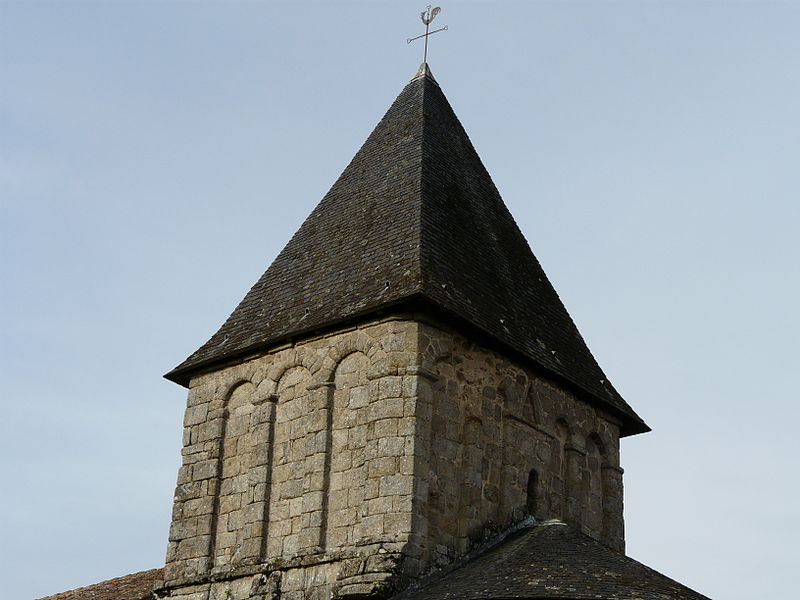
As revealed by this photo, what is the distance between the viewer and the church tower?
44.9 ft

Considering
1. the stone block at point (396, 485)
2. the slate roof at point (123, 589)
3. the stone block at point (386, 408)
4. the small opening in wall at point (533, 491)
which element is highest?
the stone block at point (386, 408)

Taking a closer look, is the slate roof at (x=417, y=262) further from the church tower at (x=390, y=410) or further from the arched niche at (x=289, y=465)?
the arched niche at (x=289, y=465)

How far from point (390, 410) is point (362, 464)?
70 cm

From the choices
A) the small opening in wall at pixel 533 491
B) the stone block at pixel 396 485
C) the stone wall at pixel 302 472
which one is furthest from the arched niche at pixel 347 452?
the small opening in wall at pixel 533 491

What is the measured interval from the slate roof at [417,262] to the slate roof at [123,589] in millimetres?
2801

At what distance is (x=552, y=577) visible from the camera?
11.9 m

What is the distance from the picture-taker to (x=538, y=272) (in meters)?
18.1

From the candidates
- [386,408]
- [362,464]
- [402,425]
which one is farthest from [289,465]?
[402,425]

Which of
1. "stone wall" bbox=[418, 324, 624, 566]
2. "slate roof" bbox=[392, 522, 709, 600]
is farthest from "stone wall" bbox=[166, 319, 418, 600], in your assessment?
"slate roof" bbox=[392, 522, 709, 600]

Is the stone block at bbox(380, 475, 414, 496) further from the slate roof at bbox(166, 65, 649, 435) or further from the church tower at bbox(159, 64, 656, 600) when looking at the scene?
the slate roof at bbox(166, 65, 649, 435)

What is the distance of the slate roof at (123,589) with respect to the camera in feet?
52.2

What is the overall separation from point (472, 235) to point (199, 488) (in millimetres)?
4935

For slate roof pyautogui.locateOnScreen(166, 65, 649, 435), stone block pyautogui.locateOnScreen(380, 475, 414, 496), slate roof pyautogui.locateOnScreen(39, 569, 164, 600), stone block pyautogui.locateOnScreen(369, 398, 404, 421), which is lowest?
slate roof pyautogui.locateOnScreen(39, 569, 164, 600)

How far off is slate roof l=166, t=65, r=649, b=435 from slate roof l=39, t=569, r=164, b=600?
2801 mm
